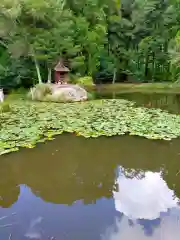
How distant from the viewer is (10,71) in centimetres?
1752

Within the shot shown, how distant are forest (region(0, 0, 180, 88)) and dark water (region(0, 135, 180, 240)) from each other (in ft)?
17.4

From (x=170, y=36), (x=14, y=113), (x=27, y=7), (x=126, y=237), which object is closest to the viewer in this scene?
(x=126, y=237)

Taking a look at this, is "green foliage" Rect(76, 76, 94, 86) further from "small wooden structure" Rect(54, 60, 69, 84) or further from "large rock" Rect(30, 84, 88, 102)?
"large rock" Rect(30, 84, 88, 102)

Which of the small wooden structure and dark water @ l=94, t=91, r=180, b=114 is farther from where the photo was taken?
the small wooden structure

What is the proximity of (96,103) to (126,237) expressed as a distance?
9.87 meters

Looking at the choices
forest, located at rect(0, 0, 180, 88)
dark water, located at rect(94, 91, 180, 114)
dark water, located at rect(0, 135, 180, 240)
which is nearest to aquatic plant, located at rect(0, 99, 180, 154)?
dark water, located at rect(0, 135, 180, 240)

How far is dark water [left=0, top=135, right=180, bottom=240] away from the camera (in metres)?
4.03

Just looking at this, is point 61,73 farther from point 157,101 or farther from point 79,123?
point 79,123

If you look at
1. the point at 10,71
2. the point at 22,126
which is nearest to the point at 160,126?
the point at 22,126

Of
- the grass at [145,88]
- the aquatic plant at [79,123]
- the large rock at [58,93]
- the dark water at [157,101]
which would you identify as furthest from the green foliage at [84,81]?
the aquatic plant at [79,123]

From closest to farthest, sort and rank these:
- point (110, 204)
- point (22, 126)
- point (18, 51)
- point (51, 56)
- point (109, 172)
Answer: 1. point (110, 204)
2. point (109, 172)
3. point (22, 126)
4. point (18, 51)
5. point (51, 56)

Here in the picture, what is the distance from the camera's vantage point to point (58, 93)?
1423 cm

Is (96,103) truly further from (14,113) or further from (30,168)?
(30,168)

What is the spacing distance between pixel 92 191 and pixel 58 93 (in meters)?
9.54
